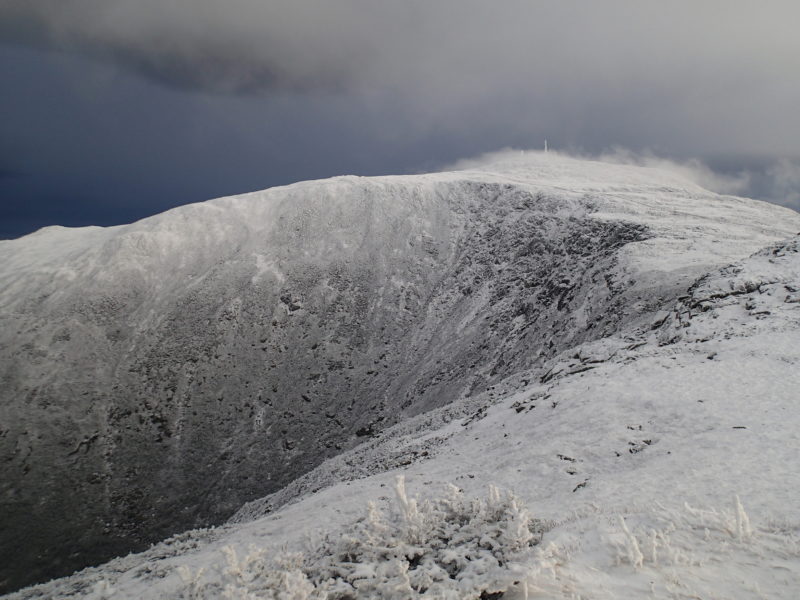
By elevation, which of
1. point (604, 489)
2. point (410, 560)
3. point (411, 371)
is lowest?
point (411, 371)

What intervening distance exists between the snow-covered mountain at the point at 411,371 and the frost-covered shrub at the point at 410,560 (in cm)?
44

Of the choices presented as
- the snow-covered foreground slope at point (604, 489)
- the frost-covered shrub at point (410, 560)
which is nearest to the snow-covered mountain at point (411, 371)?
the snow-covered foreground slope at point (604, 489)

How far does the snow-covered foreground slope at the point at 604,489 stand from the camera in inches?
233

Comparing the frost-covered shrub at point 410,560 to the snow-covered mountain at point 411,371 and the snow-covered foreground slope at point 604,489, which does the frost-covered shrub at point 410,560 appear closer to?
the snow-covered foreground slope at point 604,489

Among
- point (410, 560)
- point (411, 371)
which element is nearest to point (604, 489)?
point (410, 560)

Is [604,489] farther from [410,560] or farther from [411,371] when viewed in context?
[411,371]

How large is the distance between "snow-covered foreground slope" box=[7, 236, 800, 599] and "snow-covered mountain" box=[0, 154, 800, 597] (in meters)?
0.09

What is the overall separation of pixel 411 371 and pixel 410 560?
165 ft

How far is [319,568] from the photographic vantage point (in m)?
7.03

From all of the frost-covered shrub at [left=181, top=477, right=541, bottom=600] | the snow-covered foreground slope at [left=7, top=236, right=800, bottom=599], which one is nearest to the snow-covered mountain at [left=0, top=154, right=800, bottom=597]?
the snow-covered foreground slope at [left=7, top=236, right=800, bottom=599]

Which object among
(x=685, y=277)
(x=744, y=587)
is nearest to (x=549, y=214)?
(x=685, y=277)

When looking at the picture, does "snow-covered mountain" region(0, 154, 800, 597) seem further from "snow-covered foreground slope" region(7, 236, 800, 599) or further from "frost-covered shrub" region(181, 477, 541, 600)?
"frost-covered shrub" region(181, 477, 541, 600)

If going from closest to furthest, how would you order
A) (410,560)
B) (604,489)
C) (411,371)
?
1. (410,560)
2. (604,489)
3. (411,371)

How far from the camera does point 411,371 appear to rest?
186ft
